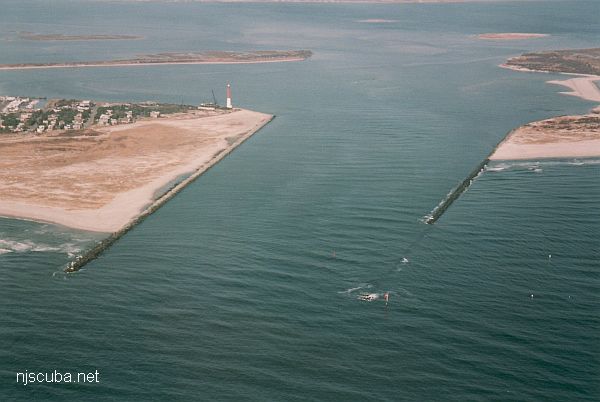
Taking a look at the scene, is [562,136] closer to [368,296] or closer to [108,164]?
[108,164]

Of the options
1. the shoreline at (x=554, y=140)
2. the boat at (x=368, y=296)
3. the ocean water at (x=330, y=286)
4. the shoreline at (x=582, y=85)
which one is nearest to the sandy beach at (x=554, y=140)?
the shoreline at (x=554, y=140)

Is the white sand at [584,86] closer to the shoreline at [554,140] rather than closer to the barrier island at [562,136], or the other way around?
the barrier island at [562,136]

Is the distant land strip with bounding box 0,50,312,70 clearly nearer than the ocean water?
No

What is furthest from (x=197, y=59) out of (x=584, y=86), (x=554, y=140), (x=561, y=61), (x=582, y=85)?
(x=554, y=140)

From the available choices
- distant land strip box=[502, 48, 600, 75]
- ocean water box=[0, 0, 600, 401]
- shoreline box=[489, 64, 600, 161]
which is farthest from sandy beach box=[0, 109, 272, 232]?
distant land strip box=[502, 48, 600, 75]

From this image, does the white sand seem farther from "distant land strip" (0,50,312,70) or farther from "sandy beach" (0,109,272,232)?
"distant land strip" (0,50,312,70)

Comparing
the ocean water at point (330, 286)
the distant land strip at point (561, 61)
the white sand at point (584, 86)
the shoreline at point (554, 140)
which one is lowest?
the ocean water at point (330, 286)

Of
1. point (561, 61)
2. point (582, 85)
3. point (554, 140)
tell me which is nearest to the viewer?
point (554, 140)
